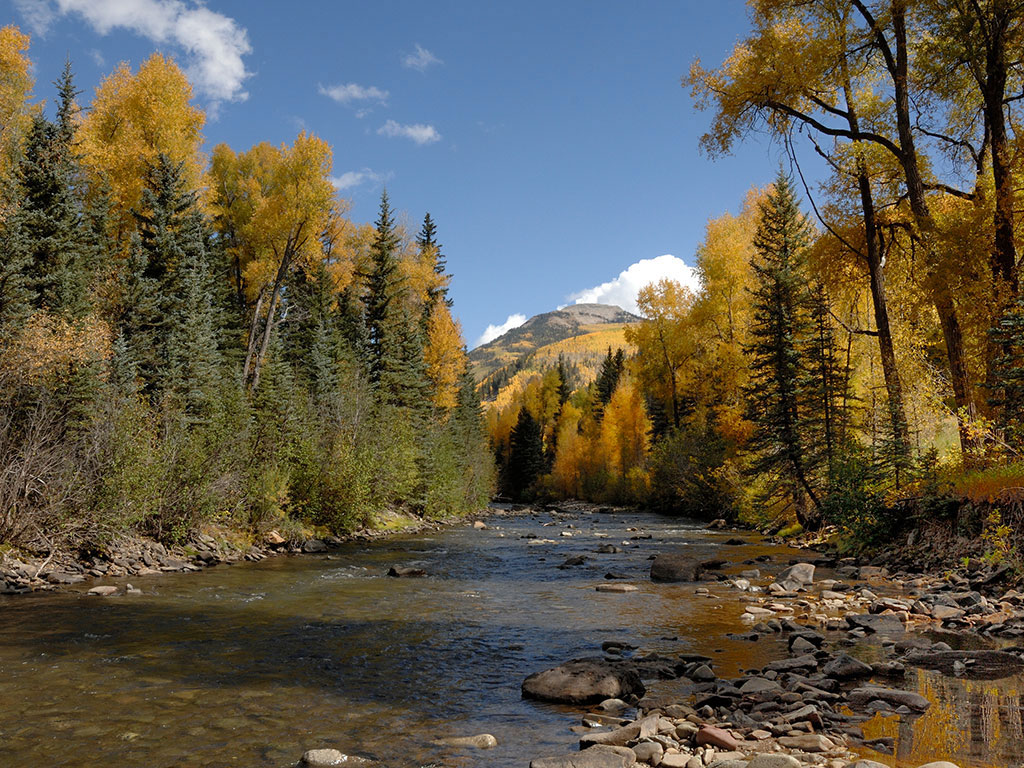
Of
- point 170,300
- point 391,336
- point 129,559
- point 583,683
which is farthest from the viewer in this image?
point 391,336

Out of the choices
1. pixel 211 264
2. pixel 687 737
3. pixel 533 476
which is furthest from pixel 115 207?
pixel 533 476

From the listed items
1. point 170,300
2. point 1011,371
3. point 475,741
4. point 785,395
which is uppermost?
point 170,300

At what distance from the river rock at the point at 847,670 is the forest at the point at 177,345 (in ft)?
54.6

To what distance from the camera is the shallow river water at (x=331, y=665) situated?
597 centimetres

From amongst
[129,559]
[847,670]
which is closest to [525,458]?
[129,559]

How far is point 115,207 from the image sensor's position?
1272 inches

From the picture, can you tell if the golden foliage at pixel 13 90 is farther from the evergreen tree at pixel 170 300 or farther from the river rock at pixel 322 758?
the river rock at pixel 322 758

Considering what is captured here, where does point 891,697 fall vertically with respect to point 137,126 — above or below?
below

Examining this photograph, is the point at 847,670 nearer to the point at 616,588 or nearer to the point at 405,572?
the point at 616,588

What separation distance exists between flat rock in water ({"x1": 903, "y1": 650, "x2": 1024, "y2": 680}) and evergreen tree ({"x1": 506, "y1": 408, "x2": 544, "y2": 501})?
75744 mm

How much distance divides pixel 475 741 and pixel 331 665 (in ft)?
11.5

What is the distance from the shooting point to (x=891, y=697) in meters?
6.36

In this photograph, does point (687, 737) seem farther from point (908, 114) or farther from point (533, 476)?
point (533, 476)

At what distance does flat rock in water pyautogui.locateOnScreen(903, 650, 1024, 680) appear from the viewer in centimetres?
693
